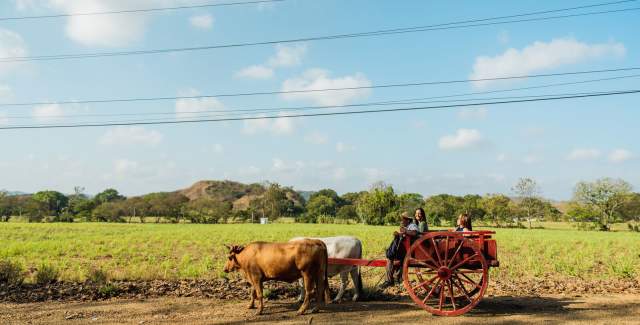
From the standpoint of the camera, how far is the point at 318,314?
28.1 feet

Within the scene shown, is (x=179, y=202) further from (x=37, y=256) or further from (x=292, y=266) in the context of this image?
(x=292, y=266)

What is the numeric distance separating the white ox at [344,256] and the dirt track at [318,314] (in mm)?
437

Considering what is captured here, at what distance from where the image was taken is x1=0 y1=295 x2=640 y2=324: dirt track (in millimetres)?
8133

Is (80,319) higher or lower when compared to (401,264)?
lower

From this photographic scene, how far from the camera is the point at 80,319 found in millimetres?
8312

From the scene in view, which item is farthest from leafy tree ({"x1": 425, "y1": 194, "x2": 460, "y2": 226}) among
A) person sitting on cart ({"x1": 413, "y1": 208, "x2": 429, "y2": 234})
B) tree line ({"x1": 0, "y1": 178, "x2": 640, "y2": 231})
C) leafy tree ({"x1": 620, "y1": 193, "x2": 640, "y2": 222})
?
person sitting on cart ({"x1": 413, "y1": 208, "x2": 429, "y2": 234})

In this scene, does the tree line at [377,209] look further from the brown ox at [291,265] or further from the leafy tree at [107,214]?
the brown ox at [291,265]

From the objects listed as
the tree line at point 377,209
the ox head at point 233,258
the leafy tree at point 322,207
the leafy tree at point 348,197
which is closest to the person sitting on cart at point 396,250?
the ox head at point 233,258

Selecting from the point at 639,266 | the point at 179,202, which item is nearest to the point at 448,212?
the point at 179,202

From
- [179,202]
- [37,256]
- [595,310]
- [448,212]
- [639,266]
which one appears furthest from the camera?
[179,202]

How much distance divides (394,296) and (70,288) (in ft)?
24.4

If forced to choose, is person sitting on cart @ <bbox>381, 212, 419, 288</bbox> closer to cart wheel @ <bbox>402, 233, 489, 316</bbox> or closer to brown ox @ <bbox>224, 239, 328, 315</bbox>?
cart wheel @ <bbox>402, 233, 489, 316</bbox>

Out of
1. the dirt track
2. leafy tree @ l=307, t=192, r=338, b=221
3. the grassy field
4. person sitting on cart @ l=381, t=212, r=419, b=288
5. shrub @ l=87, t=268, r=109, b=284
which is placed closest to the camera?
the dirt track

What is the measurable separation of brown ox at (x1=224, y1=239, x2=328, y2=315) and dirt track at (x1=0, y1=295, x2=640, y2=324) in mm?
496
